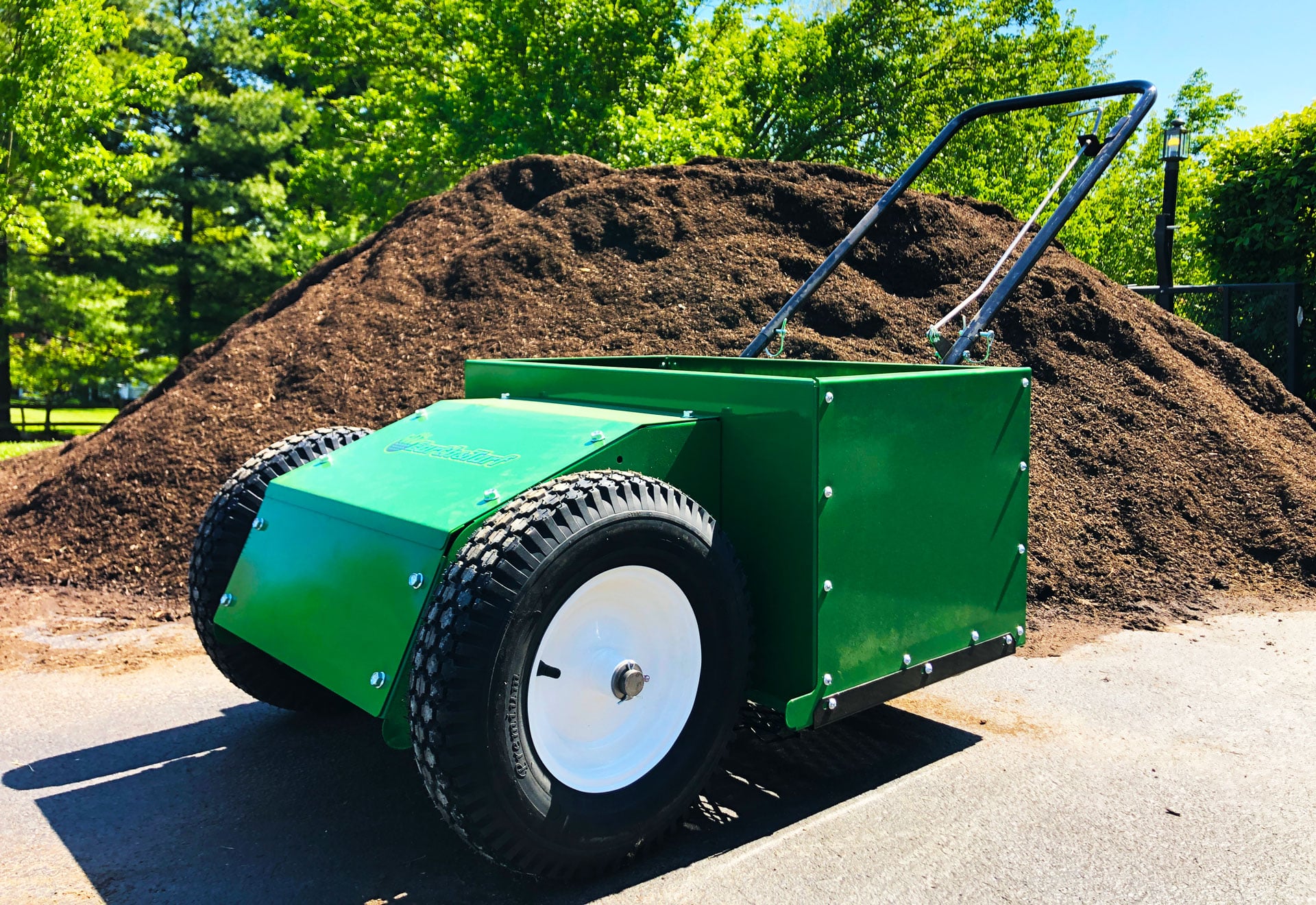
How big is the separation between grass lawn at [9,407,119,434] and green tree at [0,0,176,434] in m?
8.55

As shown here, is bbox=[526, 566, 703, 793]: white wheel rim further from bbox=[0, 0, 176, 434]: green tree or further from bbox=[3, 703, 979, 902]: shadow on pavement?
bbox=[0, 0, 176, 434]: green tree

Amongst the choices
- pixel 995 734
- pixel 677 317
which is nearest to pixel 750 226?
pixel 677 317

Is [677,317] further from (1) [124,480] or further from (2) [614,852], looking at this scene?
(2) [614,852]

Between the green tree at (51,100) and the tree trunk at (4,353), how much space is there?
182 inches

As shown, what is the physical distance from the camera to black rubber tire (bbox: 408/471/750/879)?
2.43 meters

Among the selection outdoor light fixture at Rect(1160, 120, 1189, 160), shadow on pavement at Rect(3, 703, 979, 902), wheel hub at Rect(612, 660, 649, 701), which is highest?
outdoor light fixture at Rect(1160, 120, 1189, 160)

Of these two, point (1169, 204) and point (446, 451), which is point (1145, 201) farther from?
point (446, 451)

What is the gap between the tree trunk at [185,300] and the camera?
2030 centimetres

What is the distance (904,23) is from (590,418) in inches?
722

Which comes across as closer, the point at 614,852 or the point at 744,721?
the point at 614,852

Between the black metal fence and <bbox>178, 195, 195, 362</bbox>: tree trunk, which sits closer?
the black metal fence

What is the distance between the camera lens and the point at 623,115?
45.5 feet

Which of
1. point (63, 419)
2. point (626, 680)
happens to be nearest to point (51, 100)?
point (626, 680)

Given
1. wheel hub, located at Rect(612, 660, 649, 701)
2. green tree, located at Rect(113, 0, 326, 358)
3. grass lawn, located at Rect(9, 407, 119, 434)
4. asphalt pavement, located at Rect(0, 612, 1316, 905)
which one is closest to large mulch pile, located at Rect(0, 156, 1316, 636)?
asphalt pavement, located at Rect(0, 612, 1316, 905)
